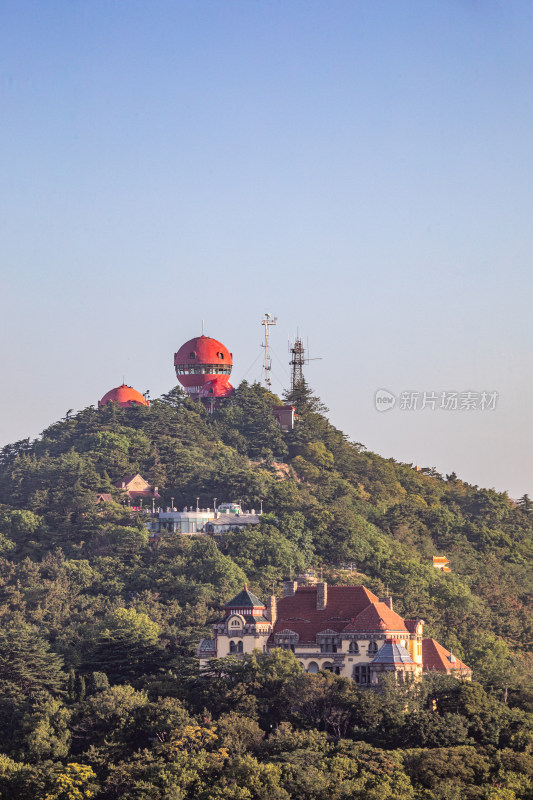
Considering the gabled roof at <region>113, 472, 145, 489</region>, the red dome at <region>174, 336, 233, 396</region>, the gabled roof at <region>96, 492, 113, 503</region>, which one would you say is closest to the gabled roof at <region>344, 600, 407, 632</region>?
the gabled roof at <region>96, 492, 113, 503</region>

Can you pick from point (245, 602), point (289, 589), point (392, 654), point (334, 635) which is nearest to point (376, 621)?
point (334, 635)

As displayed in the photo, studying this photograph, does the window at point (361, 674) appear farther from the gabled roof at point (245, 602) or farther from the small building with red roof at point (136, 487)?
the small building with red roof at point (136, 487)

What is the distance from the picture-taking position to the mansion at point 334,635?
8869 cm

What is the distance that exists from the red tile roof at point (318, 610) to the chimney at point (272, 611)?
247mm

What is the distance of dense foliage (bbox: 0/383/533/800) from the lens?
78562 mm

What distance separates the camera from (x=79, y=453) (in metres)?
134

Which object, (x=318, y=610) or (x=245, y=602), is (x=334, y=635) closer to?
(x=318, y=610)

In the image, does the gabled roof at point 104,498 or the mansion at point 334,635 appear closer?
the mansion at point 334,635

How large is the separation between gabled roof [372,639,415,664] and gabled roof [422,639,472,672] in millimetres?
3352

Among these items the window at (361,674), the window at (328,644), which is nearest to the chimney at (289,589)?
the window at (328,644)

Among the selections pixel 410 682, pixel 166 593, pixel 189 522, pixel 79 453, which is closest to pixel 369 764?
pixel 410 682

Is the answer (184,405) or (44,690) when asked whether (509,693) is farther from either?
(184,405)

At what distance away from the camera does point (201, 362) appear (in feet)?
471

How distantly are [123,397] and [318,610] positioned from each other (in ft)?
182
